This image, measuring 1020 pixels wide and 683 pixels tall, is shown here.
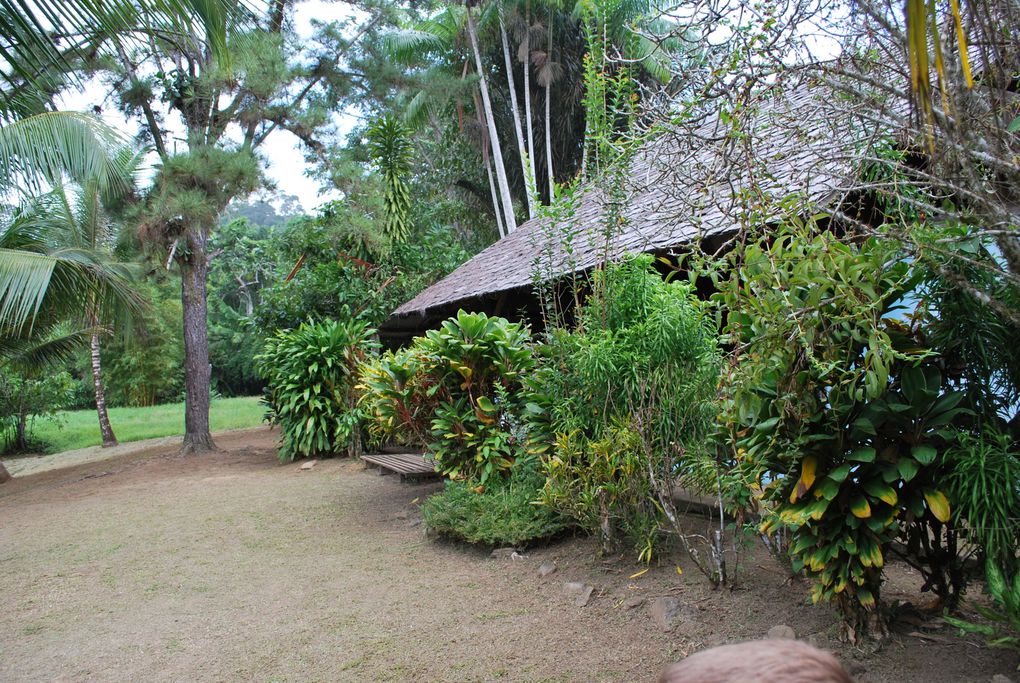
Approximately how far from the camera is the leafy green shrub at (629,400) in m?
4.59

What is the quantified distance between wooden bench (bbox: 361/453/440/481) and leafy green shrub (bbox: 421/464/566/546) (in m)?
1.85

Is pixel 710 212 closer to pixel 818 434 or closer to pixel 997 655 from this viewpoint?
pixel 818 434

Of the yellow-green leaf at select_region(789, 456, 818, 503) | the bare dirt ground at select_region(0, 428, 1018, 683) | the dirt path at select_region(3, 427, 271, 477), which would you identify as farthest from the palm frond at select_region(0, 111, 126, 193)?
the dirt path at select_region(3, 427, 271, 477)

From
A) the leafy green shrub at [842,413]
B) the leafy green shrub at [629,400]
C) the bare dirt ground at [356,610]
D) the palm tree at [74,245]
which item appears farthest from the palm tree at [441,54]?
the leafy green shrub at [842,413]

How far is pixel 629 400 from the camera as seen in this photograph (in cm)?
470

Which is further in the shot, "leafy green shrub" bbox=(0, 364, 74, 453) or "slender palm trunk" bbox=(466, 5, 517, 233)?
"slender palm trunk" bbox=(466, 5, 517, 233)

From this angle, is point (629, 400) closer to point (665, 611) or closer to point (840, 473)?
point (665, 611)

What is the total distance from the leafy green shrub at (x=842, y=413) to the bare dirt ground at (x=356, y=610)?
45 centimetres

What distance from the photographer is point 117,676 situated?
4.08 meters

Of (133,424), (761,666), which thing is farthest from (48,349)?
(761,666)

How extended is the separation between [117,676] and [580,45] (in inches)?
738

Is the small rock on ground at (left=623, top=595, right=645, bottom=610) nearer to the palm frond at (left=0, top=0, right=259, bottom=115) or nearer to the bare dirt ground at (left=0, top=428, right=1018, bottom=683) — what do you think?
the bare dirt ground at (left=0, top=428, right=1018, bottom=683)

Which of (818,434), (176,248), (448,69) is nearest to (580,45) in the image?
(448,69)

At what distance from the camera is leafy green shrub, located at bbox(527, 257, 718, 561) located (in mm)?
4594
